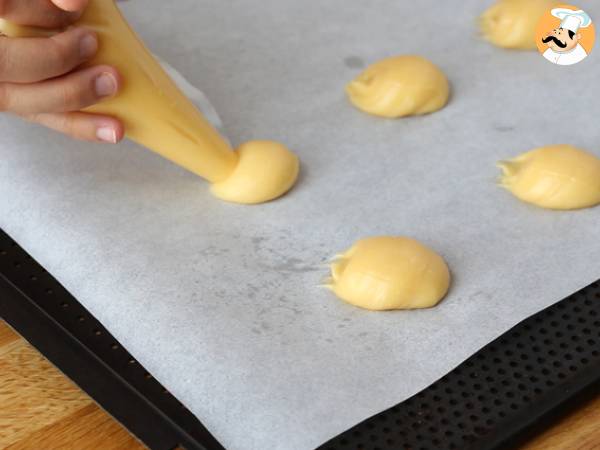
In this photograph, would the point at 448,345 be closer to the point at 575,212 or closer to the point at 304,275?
the point at 304,275

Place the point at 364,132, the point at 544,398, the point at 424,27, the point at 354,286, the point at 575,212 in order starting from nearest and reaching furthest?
the point at 544,398 < the point at 354,286 < the point at 575,212 < the point at 364,132 < the point at 424,27

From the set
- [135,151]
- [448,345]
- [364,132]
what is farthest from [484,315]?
[135,151]

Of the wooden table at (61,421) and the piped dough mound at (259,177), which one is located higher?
the wooden table at (61,421)

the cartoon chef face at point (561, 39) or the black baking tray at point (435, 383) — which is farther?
the cartoon chef face at point (561, 39)

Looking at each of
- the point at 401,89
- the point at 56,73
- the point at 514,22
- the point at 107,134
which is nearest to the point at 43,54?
the point at 56,73

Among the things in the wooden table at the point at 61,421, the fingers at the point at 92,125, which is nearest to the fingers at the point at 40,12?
the fingers at the point at 92,125

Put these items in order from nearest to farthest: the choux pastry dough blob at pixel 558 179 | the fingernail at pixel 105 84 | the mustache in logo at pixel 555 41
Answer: the fingernail at pixel 105 84 < the choux pastry dough blob at pixel 558 179 < the mustache in logo at pixel 555 41

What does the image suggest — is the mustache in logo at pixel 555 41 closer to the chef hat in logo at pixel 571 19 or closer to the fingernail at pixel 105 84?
the chef hat in logo at pixel 571 19

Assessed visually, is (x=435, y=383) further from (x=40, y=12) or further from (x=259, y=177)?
(x=40, y=12)
